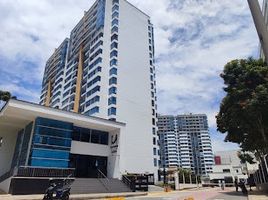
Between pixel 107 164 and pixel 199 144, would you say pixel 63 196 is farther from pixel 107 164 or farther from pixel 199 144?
pixel 199 144

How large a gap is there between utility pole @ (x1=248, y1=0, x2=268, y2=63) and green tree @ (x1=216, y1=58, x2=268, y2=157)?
1819 centimetres

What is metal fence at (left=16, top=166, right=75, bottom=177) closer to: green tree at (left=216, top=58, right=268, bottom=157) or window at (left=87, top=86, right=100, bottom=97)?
green tree at (left=216, top=58, right=268, bottom=157)

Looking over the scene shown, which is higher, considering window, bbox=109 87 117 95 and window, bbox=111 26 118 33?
window, bbox=111 26 118 33

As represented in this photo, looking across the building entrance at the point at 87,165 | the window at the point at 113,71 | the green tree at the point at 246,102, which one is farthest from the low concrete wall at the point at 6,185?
the window at the point at 113,71

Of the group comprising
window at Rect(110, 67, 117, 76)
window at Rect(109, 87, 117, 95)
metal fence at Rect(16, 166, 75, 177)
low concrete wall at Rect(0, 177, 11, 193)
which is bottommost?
low concrete wall at Rect(0, 177, 11, 193)

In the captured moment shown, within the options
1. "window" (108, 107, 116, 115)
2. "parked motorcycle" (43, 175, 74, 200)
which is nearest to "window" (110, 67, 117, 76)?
"window" (108, 107, 116, 115)

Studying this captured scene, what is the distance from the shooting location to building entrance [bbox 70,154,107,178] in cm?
3142

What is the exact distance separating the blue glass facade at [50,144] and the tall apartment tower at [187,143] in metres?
160

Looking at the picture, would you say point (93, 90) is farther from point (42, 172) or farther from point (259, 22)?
point (259, 22)

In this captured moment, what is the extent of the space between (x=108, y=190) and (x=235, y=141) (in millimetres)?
14188

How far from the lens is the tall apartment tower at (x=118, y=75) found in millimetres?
52062

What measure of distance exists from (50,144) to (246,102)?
66.1ft

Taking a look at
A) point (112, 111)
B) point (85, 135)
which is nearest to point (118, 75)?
point (112, 111)

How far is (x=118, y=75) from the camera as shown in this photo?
56.0 meters
